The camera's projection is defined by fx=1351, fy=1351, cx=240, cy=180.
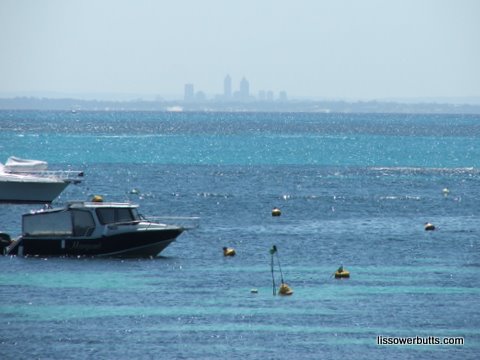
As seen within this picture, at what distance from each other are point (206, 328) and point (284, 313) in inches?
185

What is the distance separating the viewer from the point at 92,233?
7650cm

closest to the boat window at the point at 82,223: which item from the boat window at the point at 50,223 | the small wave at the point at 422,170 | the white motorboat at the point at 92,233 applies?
the white motorboat at the point at 92,233

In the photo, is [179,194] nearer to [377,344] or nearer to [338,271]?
[338,271]

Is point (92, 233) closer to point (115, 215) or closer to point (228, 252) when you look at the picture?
point (115, 215)

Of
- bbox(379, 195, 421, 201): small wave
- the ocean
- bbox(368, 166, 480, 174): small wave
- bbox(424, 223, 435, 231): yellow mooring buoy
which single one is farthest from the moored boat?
bbox(368, 166, 480, 174): small wave

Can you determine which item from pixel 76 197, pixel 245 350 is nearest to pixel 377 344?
pixel 245 350

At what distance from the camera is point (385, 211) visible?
110125 millimetres

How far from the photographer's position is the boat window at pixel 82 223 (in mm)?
76562

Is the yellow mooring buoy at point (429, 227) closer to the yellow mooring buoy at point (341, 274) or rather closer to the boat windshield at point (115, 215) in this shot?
the yellow mooring buoy at point (341, 274)

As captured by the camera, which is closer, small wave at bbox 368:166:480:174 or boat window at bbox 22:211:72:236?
boat window at bbox 22:211:72:236

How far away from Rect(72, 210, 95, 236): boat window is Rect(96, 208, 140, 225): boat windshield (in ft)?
2.15

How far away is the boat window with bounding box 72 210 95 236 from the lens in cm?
7656

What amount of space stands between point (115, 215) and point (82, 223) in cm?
193

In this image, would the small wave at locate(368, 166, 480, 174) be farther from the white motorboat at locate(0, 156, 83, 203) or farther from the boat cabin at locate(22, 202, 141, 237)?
the boat cabin at locate(22, 202, 141, 237)
